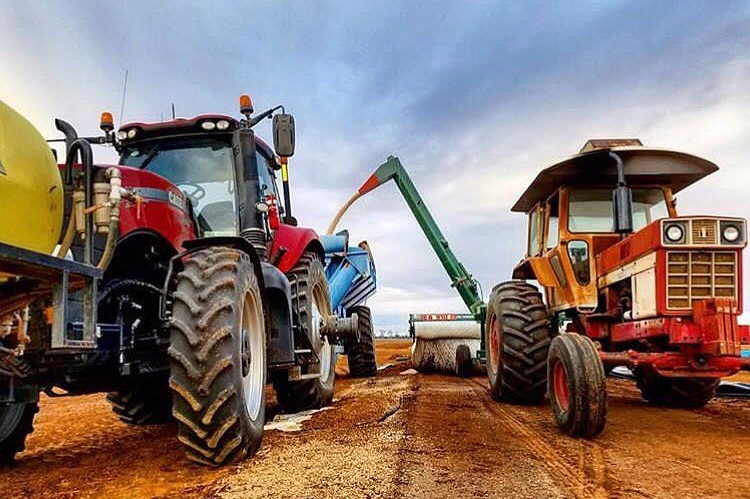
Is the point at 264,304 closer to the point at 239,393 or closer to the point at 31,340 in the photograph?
the point at 239,393

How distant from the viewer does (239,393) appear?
3.31 m

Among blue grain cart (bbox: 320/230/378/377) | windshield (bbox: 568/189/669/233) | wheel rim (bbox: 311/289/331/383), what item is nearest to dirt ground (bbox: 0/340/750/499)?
wheel rim (bbox: 311/289/331/383)

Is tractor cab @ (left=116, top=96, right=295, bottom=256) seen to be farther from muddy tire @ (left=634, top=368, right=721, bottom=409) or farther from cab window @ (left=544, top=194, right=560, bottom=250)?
muddy tire @ (left=634, top=368, right=721, bottom=409)

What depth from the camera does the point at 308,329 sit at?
17.4 feet

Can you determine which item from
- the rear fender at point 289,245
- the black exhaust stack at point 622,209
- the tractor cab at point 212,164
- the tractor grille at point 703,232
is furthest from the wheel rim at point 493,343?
the tractor cab at point 212,164

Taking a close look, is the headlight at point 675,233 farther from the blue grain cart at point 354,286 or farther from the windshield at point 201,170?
the blue grain cart at point 354,286

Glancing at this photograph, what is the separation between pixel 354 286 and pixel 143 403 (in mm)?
4779

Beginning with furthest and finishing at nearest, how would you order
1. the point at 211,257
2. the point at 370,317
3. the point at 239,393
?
the point at 370,317 → the point at 211,257 → the point at 239,393

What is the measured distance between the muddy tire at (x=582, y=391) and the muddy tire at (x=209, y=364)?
6.87 ft

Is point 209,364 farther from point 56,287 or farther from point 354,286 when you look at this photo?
point 354,286

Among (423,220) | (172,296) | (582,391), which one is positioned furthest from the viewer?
(423,220)

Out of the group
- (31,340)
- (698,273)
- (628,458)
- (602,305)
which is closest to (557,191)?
(602,305)

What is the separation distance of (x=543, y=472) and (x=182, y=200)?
2.79m

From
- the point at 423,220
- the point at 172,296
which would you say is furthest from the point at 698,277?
the point at 423,220
